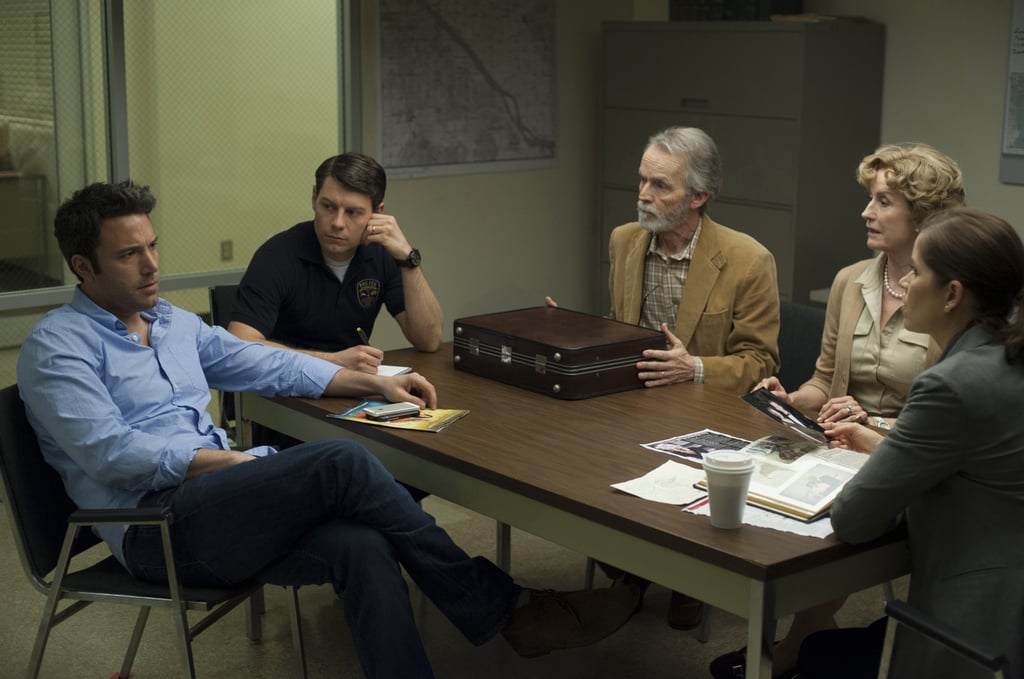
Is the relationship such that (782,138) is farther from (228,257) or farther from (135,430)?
(135,430)

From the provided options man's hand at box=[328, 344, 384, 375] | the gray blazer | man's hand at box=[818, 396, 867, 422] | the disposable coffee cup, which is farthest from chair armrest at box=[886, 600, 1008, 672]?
man's hand at box=[328, 344, 384, 375]

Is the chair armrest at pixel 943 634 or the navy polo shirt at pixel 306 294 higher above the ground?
the navy polo shirt at pixel 306 294

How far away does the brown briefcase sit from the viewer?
10.8ft

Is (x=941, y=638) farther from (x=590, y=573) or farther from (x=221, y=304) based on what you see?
(x=221, y=304)

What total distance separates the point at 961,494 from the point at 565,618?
40.8 inches

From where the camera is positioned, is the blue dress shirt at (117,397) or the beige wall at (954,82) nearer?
the blue dress shirt at (117,397)

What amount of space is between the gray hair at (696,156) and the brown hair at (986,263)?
4.91ft

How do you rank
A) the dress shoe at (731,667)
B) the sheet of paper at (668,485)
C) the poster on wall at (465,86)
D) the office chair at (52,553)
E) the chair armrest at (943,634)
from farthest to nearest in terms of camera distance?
the poster on wall at (465,86) < the dress shoe at (731,667) < the office chair at (52,553) < the sheet of paper at (668,485) < the chair armrest at (943,634)

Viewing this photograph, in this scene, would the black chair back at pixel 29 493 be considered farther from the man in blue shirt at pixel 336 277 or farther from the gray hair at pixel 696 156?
the gray hair at pixel 696 156

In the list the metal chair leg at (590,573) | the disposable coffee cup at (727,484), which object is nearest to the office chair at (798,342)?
the metal chair leg at (590,573)

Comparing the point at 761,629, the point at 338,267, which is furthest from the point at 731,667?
the point at 338,267

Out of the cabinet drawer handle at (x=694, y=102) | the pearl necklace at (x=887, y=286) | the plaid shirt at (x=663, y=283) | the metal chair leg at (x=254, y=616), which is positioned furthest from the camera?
the cabinet drawer handle at (x=694, y=102)

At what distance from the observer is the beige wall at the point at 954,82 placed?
5.31m

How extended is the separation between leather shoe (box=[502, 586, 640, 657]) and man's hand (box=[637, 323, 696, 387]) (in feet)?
1.99
